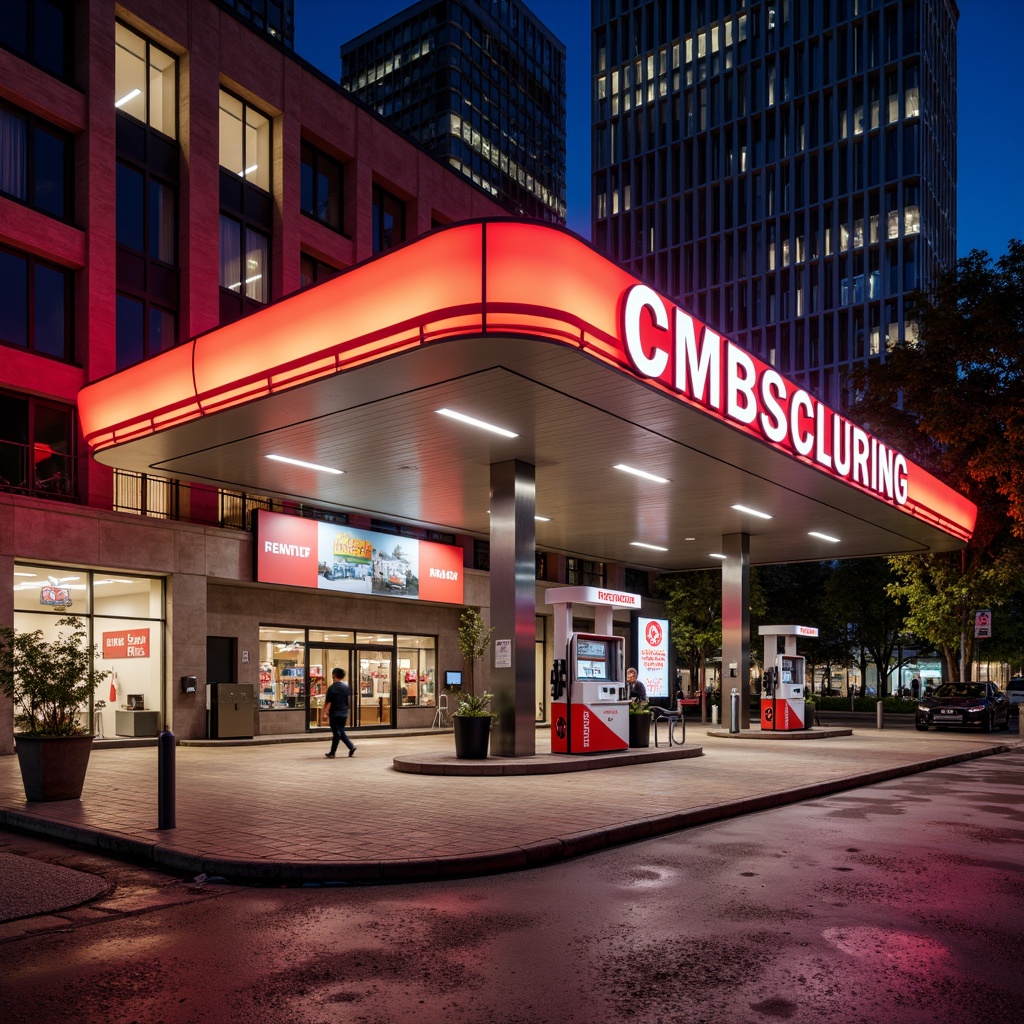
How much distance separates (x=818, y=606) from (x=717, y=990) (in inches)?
2077

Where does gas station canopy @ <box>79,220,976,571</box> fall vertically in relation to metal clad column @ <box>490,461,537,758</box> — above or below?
above

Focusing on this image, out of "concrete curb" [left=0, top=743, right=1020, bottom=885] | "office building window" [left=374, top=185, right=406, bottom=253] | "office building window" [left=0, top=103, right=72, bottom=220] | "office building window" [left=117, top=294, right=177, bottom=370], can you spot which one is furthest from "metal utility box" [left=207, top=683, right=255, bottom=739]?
"office building window" [left=374, top=185, right=406, bottom=253]

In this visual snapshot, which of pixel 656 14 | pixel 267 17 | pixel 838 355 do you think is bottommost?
pixel 838 355

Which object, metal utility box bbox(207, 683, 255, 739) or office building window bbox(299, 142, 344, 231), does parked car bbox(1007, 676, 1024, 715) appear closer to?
office building window bbox(299, 142, 344, 231)

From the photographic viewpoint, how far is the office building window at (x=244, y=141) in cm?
2589

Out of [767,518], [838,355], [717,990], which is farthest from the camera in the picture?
[838,355]

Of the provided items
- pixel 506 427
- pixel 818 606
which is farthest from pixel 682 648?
pixel 506 427

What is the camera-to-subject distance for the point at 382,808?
11734mm

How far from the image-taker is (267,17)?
89.6m

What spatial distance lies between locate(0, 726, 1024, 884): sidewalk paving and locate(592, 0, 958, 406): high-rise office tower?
241 feet

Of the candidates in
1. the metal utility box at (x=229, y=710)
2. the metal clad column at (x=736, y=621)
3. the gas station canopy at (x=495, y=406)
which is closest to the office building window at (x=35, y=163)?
the gas station canopy at (x=495, y=406)

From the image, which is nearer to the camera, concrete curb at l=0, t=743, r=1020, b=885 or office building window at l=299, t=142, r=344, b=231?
concrete curb at l=0, t=743, r=1020, b=885

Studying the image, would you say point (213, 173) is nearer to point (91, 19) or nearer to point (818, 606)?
point (91, 19)

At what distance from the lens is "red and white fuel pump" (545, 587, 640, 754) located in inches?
699
